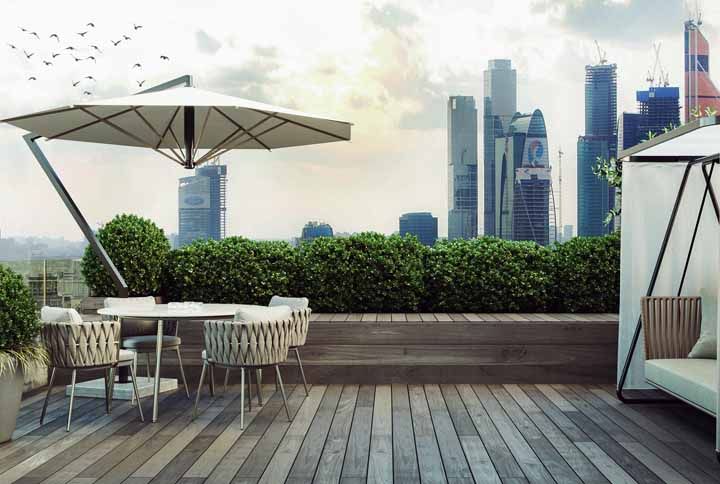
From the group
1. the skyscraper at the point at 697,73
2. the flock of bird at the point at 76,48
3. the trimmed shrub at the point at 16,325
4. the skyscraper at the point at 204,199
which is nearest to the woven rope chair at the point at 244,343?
the trimmed shrub at the point at 16,325

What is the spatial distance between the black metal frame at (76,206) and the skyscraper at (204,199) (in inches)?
120

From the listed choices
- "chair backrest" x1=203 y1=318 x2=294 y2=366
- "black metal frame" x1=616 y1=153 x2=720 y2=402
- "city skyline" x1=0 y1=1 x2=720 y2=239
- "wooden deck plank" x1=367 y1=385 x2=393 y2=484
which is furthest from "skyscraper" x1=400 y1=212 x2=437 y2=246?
"chair backrest" x1=203 y1=318 x2=294 y2=366

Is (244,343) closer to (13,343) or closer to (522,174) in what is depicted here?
(13,343)

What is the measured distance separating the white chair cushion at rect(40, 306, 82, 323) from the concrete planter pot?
1.70ft

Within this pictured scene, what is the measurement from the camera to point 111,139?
6363mm

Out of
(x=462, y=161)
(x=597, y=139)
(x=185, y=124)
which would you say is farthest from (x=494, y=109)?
(x=185, y=124)

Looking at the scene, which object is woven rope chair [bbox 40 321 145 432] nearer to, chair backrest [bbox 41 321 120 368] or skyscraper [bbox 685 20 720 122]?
chair backrest [bbox 41 321 120 368]

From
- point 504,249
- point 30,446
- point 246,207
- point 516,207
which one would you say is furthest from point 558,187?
point 30,446

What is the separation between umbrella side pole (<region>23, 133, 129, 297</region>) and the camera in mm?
6441

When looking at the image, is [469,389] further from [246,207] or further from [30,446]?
[246,207]

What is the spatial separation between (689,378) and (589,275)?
7.84 ft

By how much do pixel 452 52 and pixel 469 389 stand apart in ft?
17.7

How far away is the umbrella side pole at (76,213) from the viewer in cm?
644

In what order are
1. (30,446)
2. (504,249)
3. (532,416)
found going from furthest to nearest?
(504,249) < (532,416) < (30,446)
